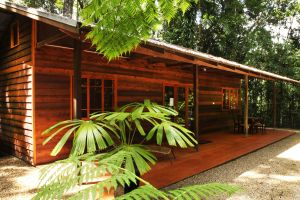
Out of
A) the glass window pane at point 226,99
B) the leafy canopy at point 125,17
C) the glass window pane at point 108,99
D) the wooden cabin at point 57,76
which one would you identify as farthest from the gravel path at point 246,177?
the glass window pane at point 226,99

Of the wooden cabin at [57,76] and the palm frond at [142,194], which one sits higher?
the wooden cabin at [57,76]

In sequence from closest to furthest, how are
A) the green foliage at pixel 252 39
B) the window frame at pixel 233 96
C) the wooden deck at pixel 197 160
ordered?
1. the wooden deck at pixel 197 160
2. the window frame at pixel 233 96
3. the green foliage at pixel 252 39

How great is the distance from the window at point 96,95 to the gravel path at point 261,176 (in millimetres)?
3701

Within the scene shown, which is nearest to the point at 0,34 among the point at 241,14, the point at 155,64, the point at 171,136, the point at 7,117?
the point at 7,117

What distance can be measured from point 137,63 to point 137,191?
322 inches

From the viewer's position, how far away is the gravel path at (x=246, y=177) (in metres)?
4.73

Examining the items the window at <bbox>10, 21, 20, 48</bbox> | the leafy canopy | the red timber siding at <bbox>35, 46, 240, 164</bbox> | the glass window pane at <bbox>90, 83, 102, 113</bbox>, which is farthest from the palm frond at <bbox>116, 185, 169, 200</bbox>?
the window at <bbox>10, 21, 20, 48</bbox>

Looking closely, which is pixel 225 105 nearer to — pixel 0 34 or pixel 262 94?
pixel 262 94

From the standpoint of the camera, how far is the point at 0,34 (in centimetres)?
894

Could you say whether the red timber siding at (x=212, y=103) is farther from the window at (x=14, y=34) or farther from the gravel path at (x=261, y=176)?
the window at (x=14, y=34)

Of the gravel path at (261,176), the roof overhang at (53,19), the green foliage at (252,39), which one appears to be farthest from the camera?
the green foliage at (252,39)

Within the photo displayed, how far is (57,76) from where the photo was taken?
7.07 meters

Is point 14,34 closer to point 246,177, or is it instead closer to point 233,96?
point 246,177

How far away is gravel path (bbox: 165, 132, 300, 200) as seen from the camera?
15.5ft
